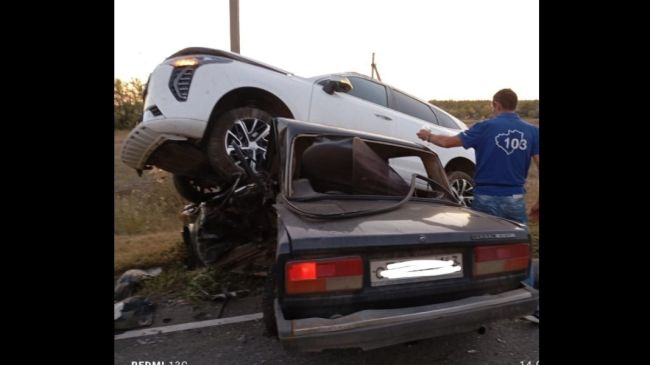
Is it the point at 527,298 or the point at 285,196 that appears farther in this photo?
the point at 285,196

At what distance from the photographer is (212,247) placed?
3154mm

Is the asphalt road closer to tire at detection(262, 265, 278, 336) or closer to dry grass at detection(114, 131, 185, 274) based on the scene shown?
tire at detection(262, 265, 278, 336)

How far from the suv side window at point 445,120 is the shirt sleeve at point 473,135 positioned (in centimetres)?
221

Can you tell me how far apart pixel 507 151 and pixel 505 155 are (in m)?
0.04

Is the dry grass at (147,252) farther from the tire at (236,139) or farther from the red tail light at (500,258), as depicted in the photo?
the red tail light at (500,258)

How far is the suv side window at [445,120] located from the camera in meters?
5.18

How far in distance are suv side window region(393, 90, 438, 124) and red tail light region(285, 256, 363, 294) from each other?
3.39 metres

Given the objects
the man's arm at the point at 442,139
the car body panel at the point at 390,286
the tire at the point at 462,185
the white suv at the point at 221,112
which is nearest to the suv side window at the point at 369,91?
the white suv at the point at 221,112

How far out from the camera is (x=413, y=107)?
194 inches

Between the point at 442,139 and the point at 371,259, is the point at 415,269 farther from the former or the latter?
the point at 442,139

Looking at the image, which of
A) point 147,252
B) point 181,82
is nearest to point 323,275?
point 181,82
